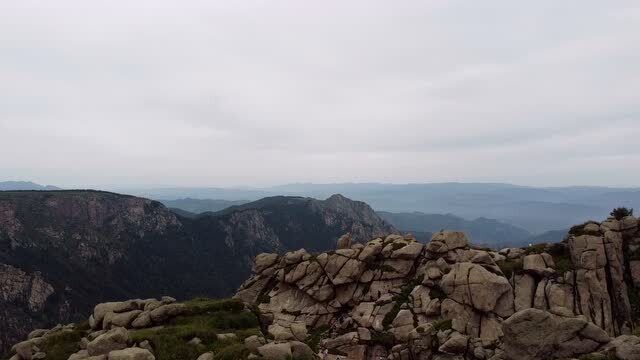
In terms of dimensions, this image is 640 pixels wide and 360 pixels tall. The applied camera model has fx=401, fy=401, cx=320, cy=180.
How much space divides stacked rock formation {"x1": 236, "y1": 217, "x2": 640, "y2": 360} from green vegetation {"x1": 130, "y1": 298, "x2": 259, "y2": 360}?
11.0ft

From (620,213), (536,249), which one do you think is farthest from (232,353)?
(620,213)

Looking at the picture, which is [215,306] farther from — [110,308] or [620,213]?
[620,213]

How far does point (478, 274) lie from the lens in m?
55.2

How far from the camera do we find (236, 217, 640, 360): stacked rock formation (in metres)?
51.2

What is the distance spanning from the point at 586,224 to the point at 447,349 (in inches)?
1369

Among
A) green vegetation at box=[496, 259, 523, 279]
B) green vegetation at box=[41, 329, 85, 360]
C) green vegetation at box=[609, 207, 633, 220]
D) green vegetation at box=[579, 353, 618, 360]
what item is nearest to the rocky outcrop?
green vegetation at box=[496, 259, 523, 279]

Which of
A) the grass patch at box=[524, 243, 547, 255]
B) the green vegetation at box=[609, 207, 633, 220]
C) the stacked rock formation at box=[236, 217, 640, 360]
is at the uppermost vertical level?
the green vegetation at box=[609, 207, 633, 220]

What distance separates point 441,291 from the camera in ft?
188

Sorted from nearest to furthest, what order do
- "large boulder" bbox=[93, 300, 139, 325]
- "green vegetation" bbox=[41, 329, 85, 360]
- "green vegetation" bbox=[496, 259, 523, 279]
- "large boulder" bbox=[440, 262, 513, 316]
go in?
1. "green vegetation" bbox=[41, 329, 85, 360]
2. "large boulder" bbox=[93, 300, 139, 325]
3. "large boulder" bbox=[440, 262, 513, 316]
4. "green vegetation" bbox=[496, 259, 523, 279]

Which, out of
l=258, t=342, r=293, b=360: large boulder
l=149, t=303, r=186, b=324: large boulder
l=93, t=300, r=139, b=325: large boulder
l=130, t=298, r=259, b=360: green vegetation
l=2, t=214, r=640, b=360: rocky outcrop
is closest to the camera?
l=258, t=342, r=293, b=360: large boulder

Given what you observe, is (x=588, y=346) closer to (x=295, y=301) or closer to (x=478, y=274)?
(x=478, y=274)

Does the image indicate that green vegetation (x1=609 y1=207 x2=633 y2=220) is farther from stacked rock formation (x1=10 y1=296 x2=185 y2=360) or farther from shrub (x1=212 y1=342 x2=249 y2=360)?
stacked rock formation (x1=10 y1=296 x2=185 y2=360)

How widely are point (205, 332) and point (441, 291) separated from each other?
35213mm

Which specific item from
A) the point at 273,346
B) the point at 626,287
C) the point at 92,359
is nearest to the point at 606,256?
the point at 626,287
